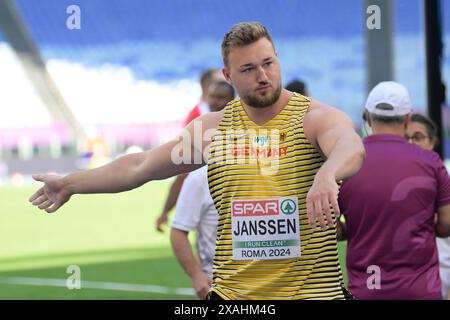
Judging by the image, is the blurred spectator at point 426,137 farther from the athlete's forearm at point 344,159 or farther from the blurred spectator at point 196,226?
the athlete's forearm at point 344,159

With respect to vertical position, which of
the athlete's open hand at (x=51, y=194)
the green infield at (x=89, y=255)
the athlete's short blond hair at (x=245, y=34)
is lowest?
the green infield at (x=89, y=255)

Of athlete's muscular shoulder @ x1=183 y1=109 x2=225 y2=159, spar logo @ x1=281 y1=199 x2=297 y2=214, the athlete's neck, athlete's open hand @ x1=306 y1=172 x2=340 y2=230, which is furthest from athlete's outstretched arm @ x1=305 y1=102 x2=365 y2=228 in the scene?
athlete's muscular shoulder @ x1=183 y1=109 x2=225 y2=159

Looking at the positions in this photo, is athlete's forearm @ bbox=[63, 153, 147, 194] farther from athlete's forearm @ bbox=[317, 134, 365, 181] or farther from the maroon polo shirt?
the maroon polo shirt

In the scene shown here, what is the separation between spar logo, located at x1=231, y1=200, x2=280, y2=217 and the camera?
410 centimetres

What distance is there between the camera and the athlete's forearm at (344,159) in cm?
351

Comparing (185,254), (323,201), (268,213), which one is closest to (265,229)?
(268,213)

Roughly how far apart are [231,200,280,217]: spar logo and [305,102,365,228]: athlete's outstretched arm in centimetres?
35

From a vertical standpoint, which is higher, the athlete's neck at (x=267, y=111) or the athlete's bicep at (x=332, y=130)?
the athlete's neck at (x=267, y=111)

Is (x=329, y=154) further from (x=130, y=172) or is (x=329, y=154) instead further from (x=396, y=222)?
(x=396, y=222)

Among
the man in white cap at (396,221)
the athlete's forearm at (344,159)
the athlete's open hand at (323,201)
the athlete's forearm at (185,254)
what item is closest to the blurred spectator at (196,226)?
the athlete's forearm at (185,254)

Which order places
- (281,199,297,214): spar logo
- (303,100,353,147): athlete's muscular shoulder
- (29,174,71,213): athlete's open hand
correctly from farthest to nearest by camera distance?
(29,174,71,213): athlete's open hand → (281,199,297,214): spar logo → (303,100,353,147): athlete's muscular shoulder

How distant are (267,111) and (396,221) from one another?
1.16m

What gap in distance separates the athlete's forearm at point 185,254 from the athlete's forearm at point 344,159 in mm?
2384
